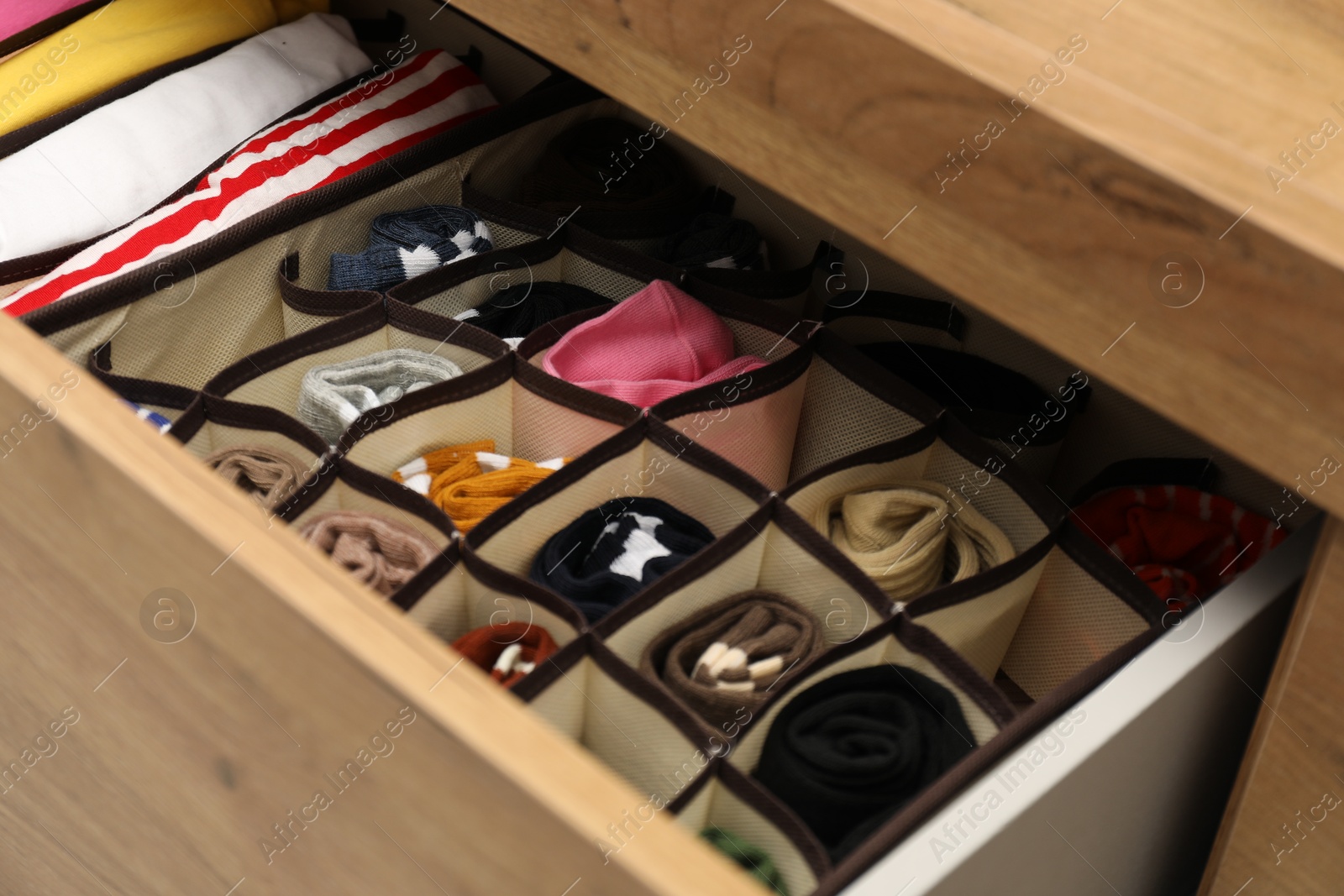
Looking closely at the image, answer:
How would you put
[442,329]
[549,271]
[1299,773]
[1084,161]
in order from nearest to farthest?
[1084,161] → [1299,773] → [442,329] → [549,271]

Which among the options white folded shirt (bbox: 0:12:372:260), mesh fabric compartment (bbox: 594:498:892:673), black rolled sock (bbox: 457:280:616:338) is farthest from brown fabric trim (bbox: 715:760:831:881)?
white folded shirt (bbox: 0:12:372:260)

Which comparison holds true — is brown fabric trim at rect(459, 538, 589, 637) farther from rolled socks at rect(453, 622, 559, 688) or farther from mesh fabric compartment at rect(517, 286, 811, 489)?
mesh fabric compartment at rect(517, 286, 811, 489)

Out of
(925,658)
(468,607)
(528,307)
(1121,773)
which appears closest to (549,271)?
(528,307)

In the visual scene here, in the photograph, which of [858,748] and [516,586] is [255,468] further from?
[858,748]

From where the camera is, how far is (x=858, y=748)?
689mm

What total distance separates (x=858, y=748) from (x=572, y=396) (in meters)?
0.32

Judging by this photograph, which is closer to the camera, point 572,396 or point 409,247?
point 572,396

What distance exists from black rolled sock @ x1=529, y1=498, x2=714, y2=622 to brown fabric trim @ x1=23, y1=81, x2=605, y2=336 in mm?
346

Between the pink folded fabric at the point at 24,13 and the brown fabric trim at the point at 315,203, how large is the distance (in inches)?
13.2

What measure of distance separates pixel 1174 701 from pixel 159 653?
48cm

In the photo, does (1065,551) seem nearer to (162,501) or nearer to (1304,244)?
(1304,244)

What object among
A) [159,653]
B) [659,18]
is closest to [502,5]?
[659,18]

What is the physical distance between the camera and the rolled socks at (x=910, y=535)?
83 centimetres

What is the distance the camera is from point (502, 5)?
0.68m
